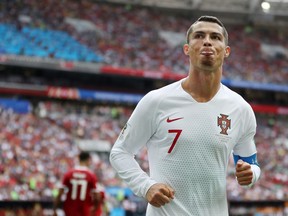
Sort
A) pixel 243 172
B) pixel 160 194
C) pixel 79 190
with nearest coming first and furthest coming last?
pixel 160 194 < pixel 243 172 < pixel 79 190

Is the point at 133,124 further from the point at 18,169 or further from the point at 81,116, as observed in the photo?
the point at 81,116

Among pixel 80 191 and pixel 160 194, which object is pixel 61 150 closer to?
pixel 80 191

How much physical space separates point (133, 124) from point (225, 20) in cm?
3498

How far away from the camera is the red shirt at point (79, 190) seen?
241 inches

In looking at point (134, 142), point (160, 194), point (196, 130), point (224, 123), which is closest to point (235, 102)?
point (224, 123)

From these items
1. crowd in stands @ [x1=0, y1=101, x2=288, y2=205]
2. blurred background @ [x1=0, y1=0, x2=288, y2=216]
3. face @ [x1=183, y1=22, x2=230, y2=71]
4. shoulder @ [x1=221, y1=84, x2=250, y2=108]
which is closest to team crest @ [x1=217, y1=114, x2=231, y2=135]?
shoulder @ [x1=221, y1=84, x2=250, y2=108]

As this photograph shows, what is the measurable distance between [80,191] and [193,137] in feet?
12.8

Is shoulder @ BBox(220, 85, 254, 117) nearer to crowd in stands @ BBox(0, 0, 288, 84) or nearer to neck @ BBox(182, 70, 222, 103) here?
neck @ BBox(182, 70, 222, 103)

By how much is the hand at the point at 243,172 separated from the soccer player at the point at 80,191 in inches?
152

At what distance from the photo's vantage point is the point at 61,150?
1970 cm

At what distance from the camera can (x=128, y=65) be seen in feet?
93.9

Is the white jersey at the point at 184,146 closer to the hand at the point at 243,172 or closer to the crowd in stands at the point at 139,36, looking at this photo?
the hand at the point at 243,172

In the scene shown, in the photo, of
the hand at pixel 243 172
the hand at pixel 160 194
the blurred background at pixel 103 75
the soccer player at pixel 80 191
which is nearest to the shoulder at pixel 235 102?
the hand at pixel 243 172

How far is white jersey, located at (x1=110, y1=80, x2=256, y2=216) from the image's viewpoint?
2504 millimetres
